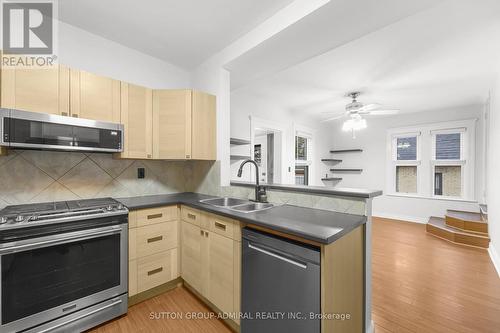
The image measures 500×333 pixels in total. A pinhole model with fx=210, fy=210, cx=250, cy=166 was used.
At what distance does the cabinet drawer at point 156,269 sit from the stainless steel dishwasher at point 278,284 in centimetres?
99

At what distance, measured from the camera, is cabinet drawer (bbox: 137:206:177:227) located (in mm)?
1982

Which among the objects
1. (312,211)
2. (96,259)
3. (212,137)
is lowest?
(96,259)

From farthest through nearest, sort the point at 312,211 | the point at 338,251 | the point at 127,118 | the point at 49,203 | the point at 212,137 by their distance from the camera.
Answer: the point at 212,137, the point at 127,118, the point at 49,203, the point at 312,211, the point at 338,251

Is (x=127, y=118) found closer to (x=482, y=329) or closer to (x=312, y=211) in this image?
(x=312, y=211)

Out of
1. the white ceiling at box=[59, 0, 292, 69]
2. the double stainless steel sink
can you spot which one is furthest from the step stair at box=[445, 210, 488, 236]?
the white ceiling at box=[59, 0, 292, 69]

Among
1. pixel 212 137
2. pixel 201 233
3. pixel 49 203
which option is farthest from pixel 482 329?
pixel 49 203

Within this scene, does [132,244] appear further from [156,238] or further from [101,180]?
[101,180]

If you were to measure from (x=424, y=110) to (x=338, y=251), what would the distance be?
534 centimetres

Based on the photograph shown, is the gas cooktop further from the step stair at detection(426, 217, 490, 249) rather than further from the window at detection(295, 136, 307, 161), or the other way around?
the step stair at detection(426, 217, 490, 249)

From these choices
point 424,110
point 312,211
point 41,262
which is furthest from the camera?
point 424,110

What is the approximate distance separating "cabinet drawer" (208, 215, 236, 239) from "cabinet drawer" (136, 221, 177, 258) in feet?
2.00

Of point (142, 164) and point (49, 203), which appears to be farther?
point (142, 164)

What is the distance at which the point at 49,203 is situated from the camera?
6.37 feet

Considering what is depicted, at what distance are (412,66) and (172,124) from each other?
3.12 meters
